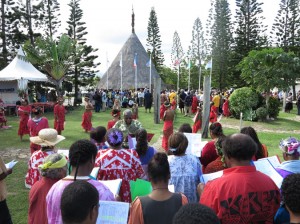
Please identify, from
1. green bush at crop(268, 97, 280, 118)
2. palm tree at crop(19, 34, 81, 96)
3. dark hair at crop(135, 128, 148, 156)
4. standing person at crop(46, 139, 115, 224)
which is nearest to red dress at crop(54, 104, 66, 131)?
dark hair at crop(135, 128, 148, 156)

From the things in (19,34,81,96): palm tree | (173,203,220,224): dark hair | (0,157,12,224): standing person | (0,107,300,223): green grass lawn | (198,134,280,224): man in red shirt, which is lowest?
(0,107,300,223): green grass lawn

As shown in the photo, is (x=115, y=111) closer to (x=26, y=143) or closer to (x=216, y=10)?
(x=26, y=143)

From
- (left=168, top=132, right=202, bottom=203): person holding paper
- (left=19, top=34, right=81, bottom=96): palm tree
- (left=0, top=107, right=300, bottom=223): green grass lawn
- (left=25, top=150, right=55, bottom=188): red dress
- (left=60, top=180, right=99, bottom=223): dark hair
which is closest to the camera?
(left=60, top=180, right=99, bottom=223): dark hair

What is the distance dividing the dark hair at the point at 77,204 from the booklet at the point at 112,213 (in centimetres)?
52

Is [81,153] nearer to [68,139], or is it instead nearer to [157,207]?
[157,207]

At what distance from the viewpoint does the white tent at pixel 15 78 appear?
71.0 ft

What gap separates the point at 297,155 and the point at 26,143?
10.5 m

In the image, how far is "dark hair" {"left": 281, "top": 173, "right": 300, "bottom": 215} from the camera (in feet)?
7.14

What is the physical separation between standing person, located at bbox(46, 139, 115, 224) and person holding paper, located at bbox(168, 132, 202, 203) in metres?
1.07

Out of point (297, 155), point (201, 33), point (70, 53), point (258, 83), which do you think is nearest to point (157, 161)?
point (297, 155)

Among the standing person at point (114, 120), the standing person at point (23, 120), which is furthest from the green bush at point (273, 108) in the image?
the standing person at point (23, 120)

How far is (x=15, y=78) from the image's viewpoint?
840 inches

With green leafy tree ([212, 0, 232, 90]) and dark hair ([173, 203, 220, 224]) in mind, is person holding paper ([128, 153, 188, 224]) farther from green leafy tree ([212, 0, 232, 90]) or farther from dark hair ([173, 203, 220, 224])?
green leafy tree ([212, 0, 232, 90])

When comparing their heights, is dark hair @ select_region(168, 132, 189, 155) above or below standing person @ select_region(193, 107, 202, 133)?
above
